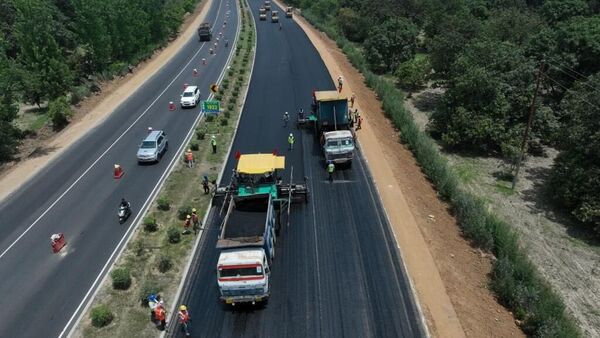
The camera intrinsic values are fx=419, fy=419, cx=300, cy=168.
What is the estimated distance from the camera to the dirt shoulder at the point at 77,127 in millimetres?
35438

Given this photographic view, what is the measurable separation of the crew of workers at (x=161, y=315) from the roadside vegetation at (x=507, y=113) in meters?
15.6

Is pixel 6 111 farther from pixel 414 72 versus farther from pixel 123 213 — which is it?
pixel 414 72

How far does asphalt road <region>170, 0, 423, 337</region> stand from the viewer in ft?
63.2

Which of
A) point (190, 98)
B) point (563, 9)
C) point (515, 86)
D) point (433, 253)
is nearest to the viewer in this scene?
point (433, 253)

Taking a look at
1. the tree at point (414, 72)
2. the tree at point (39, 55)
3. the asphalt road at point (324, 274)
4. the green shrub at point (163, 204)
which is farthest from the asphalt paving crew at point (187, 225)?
the tree at point (414, 72)

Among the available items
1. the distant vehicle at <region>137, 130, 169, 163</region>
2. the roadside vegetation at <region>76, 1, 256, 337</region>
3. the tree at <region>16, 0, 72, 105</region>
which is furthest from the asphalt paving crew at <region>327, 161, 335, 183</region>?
the tree at <region>16, 0, 72, 105</region>

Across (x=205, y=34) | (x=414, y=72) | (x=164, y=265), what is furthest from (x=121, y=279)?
(x=205, y=34)

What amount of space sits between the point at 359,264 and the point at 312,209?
6105 mm

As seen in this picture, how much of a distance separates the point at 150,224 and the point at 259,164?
7812 millimetres

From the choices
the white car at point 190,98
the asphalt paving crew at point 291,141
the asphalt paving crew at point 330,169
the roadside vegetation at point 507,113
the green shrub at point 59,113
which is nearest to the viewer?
the roadside vegetation at point 507,113

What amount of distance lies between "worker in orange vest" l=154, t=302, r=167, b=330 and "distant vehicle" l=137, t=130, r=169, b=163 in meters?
17.6

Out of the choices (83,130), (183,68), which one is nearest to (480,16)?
(183,68)

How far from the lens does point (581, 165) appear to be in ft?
99.3

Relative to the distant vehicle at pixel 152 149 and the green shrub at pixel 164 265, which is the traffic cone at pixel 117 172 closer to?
the distant vehicle at pixel 152 149
